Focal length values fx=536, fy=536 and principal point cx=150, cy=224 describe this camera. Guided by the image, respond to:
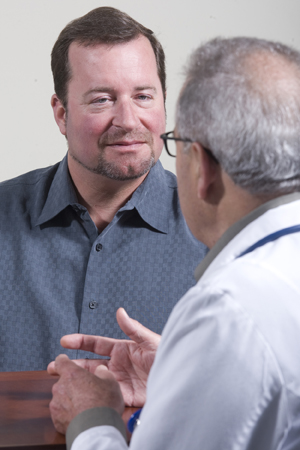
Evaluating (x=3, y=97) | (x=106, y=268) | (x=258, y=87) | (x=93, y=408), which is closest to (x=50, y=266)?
(x=106, y=268)

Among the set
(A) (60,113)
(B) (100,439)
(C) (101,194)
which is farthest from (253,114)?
(A) (60,113)

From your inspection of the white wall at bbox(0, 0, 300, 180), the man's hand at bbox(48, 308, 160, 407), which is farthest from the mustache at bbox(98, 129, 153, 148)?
the white wall at bbox(0, 0, 300, 180)

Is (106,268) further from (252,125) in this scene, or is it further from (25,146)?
(25,146)

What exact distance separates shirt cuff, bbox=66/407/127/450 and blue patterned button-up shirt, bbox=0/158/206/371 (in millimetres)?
653

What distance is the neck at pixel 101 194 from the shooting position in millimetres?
1569

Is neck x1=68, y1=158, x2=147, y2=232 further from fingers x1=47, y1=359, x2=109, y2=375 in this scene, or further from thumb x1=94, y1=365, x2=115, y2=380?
thumb x1=94, y1=365, x2=115, y2=380

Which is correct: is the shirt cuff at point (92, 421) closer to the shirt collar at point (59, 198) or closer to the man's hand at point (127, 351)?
the man's hand at point (127, 351)

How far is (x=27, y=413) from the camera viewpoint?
0.90 meters

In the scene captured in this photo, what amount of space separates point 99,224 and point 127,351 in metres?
0.59

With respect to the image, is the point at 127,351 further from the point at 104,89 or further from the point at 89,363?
the point at 104,89

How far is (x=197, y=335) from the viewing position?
2.07 feet

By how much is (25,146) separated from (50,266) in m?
1.06

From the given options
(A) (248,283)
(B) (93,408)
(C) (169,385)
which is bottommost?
(B) (93,408)

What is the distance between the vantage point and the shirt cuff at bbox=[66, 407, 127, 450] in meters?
0.78
